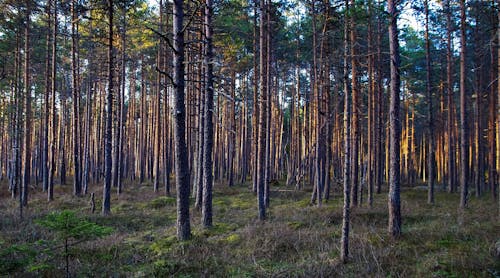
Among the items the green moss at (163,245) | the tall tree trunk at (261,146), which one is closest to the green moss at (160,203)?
the tall tree trunk at (261,146)

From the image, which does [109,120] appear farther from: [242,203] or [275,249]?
[275,249]

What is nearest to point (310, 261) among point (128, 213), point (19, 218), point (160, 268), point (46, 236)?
point (160, 268)

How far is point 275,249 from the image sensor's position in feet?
25.7

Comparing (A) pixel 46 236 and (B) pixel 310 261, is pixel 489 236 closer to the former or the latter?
(B) pixel 310 261

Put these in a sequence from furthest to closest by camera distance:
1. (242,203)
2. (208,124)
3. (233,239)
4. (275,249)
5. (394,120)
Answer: (242,203)
(208,124)
(394,120)
(233,239)
(275,249)

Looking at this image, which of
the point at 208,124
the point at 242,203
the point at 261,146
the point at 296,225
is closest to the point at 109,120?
the point at 208,124

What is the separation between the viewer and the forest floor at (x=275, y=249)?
6.43 meters

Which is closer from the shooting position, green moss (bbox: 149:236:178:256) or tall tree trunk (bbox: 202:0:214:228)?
green moss (bbox: 149:236:178:256)

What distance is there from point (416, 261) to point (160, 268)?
528cm

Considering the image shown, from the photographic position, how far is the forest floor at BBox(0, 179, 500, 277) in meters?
6.43

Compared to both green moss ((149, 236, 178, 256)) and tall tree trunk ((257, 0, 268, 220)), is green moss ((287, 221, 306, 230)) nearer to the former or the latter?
tall tree trunk ((257, 0, 268, 220))

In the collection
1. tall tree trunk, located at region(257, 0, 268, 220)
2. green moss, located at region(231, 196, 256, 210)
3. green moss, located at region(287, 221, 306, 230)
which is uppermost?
tall tree trunk, located at region(257, 0, 268, 220)

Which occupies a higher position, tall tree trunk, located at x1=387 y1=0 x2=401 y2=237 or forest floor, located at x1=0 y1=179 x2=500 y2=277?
tall tree trunk, located at x1=387 y1=0 x2=401 y2=237

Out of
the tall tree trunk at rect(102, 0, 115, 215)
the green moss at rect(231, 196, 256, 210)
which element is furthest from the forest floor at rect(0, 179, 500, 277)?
the green moss at rect(231, 196, 256, 210)
